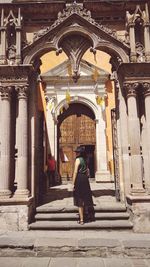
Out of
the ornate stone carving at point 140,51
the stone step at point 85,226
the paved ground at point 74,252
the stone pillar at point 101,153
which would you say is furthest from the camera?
the stone pillar at point 101,153

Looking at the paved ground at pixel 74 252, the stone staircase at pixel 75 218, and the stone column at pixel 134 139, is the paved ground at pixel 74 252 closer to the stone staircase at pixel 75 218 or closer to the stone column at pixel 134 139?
the stone staircase at pixel 75 218

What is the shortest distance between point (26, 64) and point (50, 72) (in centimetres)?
740

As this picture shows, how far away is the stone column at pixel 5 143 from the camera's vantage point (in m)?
6.05

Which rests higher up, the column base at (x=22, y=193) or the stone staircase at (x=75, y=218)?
the column base at (x=22, y=193)

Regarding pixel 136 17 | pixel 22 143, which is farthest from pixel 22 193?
pixel 136 17

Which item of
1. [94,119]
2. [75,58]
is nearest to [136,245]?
[75,58]

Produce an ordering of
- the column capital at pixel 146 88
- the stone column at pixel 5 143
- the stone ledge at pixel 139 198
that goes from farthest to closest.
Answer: the column capital at pixel 146 88, the stone column at pixel 5 143, the stone ledge at pixel 139 198

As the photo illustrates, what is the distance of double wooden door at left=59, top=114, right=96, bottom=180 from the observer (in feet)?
44.4

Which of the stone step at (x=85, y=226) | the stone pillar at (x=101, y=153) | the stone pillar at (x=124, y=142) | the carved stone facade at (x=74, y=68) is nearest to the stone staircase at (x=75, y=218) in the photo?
the stone step at (x=85, y=226)

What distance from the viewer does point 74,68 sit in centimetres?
669

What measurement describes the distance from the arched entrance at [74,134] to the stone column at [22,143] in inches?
290

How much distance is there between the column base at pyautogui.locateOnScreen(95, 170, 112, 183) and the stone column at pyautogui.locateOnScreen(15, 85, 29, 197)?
6942 mm

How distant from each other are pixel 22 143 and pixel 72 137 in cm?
757

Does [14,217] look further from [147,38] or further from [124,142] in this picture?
[147,38]
